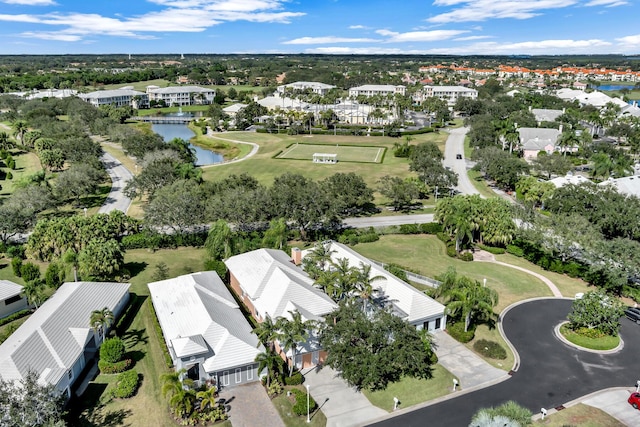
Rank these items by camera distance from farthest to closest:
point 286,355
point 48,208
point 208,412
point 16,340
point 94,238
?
point 48,208 → point 94,238 → point 286,355 → point 16,340 → point 208,412

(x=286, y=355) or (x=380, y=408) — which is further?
(x=286, y=355)

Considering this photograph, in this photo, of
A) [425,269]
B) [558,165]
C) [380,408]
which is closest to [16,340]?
[380,408]

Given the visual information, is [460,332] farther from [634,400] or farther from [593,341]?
[634,400]

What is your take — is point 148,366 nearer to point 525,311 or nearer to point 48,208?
point 525,311

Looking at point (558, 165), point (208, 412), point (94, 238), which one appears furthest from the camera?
point (558, 165)

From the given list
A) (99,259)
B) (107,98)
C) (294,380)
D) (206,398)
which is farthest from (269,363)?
(107,98)

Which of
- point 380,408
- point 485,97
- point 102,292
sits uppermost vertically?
point 485,97

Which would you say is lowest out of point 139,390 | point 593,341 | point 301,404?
point 139,390
